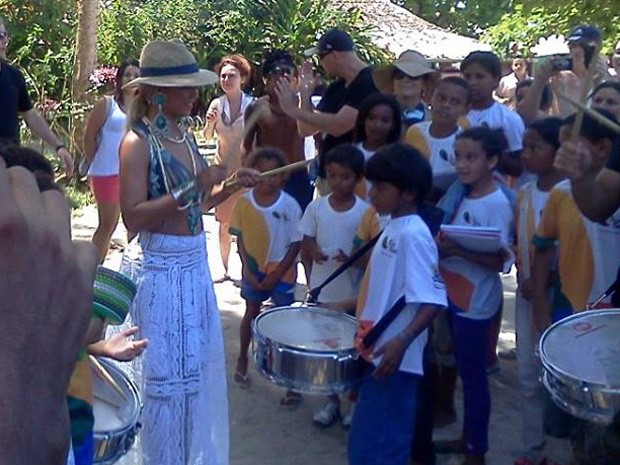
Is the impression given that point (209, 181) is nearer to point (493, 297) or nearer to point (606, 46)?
point (493, 297)

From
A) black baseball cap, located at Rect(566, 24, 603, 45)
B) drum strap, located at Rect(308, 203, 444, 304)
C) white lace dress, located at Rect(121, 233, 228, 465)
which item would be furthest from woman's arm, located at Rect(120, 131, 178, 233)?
black baseball cap, located at Rect(566, 24, 603, 45)

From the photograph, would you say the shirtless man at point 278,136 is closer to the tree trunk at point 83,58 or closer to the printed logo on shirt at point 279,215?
the printed logo on shirt at point 279,215

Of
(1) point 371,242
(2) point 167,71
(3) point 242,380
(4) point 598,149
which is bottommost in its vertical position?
(3) point 242,380

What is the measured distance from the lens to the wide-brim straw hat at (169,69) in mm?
3719

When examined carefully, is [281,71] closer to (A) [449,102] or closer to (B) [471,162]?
(A) [449,102]

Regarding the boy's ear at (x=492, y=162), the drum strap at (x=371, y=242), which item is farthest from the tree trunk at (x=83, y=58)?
the boy's ear at (x=492, y=162)

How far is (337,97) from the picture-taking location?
5477 millimetres

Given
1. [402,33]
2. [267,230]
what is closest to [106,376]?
[267,230]

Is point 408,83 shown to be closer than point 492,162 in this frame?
No

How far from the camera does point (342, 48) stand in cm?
541

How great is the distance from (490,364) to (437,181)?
4.29 feet

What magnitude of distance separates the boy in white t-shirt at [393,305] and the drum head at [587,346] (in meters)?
0.46

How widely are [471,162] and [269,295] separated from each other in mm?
1638

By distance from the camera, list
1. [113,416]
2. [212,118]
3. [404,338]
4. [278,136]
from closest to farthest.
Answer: [113,416], [404,338], [278,136], [212,118]
